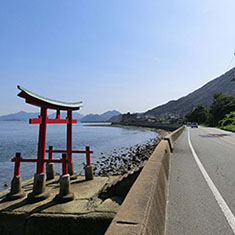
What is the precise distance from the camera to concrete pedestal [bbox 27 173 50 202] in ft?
17.2

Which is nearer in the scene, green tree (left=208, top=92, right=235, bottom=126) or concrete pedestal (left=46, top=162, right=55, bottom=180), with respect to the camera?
concrete pedestal (left=46, top=162, right=55, bottom=180)

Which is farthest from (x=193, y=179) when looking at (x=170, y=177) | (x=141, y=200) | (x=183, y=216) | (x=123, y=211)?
(x=123, y=211)

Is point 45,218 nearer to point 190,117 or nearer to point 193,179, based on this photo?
point 193,179

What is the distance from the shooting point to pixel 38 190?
534cm

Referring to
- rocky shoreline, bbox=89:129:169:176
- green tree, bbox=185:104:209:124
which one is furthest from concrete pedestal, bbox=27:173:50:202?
green tree, bbox=185:104:209:124

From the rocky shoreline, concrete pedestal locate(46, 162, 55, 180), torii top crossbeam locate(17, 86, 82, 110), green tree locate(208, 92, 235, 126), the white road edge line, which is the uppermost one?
green tree locate(208, 92, 235, 126)

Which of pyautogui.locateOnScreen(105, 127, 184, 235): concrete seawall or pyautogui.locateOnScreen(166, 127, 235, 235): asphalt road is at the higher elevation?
pyautogui.locateOnScreen(105, 127, 184, 235): concrete seawall

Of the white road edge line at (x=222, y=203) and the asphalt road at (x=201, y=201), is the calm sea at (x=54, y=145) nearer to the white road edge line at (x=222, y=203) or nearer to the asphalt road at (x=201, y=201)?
the asphalt road at (x=201, y=201)

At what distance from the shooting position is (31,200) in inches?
205

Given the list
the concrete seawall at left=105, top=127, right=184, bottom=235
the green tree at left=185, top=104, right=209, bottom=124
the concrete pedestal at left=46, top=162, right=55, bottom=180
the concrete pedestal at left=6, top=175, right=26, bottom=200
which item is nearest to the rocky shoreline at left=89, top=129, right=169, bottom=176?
the concrete pedestal at left=46, top=162, right=55, bottom=180

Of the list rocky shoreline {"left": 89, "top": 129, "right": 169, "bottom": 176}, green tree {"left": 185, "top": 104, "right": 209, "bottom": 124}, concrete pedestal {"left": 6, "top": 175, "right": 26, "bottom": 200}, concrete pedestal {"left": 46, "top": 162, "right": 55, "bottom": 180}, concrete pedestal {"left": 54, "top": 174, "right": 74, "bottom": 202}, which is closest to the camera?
concrete pedestal {"left": 54, "top": 174, "right": 74, "bottom": 202}

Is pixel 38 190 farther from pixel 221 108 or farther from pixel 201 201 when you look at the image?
pixel 221 108

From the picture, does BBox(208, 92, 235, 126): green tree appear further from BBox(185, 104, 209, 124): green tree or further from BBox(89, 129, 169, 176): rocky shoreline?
BBox(89, 129, 169, 176): rocky shoreline

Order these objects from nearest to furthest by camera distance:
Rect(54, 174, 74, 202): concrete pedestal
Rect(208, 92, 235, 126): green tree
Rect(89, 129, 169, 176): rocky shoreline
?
Rect(54, 174, 74, 202): concrete pedestal, Rect(89, 129, 169, 176): rocky shoreline, Rect(208, 92, 235, 126): green tree
